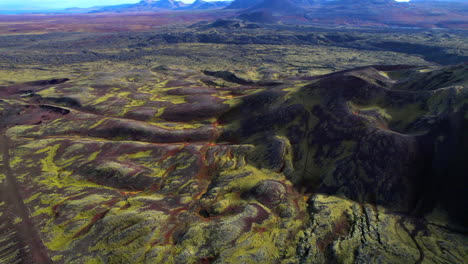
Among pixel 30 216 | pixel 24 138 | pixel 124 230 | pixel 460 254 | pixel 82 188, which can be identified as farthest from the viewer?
pixel 24 138

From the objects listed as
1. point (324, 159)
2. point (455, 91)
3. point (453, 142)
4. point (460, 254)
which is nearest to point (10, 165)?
point (324, 159)

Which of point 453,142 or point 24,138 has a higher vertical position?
point 453,142

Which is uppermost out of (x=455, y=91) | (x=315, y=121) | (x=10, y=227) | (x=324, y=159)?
(x=455, y=91)

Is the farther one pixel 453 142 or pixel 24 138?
pixel 24 138

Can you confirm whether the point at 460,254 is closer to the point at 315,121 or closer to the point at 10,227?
the point at 315,121

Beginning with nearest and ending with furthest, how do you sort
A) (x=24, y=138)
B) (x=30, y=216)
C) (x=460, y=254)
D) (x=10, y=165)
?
(x=460, y=254)
(x=30, y=216)
(x=10, y=165)
(x=24, y=138)

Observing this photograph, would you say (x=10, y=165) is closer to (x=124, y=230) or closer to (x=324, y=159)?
(x=124, y=230)

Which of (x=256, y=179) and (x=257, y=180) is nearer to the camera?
(x=257, y=180)
